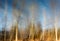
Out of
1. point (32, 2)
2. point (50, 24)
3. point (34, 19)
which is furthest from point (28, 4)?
point (50, 24)

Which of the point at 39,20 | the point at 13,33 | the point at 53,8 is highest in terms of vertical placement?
the point at 53,8

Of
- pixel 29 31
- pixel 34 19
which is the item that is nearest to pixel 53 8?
pixel 34 19

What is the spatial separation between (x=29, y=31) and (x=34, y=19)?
24 centimetres

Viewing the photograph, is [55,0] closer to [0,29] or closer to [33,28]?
[33,28]

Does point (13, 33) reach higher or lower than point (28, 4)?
lower

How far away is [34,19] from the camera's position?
3434mm

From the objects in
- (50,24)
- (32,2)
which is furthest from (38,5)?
(50,24)

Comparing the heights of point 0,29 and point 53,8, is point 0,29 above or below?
below

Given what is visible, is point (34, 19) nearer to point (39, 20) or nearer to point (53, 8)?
point (39, 20)

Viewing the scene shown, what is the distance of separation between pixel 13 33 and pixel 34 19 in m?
0.47

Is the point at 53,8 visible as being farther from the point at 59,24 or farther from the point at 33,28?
the point at 33,28

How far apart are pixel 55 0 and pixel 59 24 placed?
1.50ft

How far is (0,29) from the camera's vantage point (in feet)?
11.0

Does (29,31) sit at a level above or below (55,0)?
below
